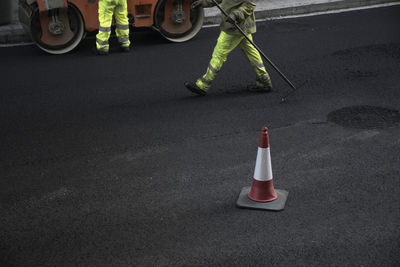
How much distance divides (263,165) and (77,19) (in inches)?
232

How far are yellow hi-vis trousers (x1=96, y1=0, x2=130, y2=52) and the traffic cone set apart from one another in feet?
17.1

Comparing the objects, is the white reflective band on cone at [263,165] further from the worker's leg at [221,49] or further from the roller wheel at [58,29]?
the roller wheel at [58,29]

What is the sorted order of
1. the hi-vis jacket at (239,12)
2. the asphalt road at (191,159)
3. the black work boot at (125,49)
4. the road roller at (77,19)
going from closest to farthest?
the asphalt road at (191,159) < the hi-vis jacket at (239,12) < the road roller at (77,19) < the black work boot at (125,49)

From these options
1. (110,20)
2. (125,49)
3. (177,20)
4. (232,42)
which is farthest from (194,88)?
(177,20)

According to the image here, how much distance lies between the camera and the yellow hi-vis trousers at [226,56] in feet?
23.0

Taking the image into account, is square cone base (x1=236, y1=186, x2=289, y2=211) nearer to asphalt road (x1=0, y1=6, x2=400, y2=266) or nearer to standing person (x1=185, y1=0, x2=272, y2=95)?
asphalt road (x1=0, y1=6, x2=400, y2=266)

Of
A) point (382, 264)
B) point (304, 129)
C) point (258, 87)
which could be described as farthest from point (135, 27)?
point (382, 264)

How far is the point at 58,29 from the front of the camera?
9164 millimetres

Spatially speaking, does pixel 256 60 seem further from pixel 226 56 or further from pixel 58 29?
pixel 58 29

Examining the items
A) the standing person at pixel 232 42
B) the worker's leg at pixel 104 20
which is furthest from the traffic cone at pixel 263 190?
the worker's leg at pixel 104 20

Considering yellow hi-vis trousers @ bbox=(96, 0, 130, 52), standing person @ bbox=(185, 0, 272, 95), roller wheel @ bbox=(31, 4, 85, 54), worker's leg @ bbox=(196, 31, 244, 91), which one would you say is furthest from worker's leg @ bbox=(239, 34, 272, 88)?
roller wheel @ bbox=(31, 4, 85, 54)

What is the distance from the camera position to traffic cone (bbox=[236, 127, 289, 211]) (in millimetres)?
4516

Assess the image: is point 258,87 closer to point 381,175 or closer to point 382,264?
point 381,175

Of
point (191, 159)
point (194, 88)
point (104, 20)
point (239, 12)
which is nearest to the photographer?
point (191, 159)
